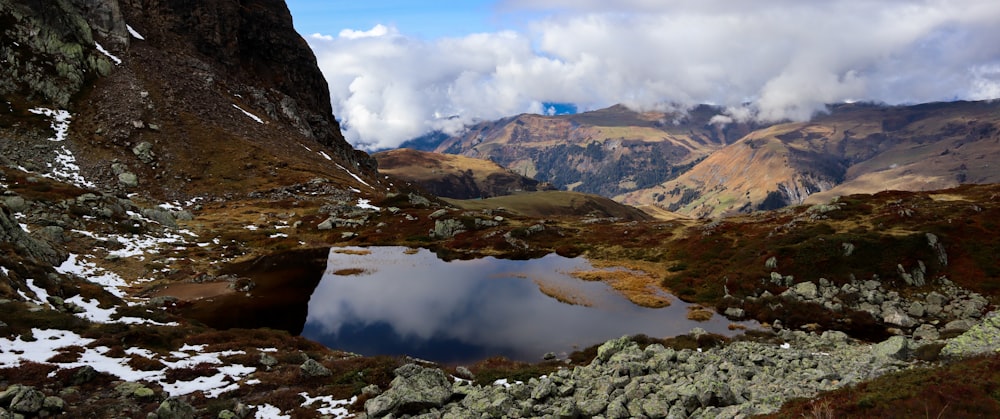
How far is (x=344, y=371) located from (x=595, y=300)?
33.8 metres

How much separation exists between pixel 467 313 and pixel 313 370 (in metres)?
24.4

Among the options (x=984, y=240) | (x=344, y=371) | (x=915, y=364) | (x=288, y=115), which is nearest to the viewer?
(x=915, y=364)

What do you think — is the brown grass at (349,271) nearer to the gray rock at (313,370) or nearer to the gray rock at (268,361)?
the gray rock at (268,361)

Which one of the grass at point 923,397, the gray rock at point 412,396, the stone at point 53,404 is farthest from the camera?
the gray rock at point 412,396

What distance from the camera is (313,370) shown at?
26.9 metres

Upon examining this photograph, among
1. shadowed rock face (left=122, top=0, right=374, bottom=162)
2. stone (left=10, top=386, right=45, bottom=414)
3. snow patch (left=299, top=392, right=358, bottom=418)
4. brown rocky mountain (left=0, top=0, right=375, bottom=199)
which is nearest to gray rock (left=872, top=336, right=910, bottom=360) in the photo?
snow patch (left=299, top=392, right=358, bottom=418)

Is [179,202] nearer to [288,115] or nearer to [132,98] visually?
[132,98]

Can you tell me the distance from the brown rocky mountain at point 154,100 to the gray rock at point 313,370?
82.2 m

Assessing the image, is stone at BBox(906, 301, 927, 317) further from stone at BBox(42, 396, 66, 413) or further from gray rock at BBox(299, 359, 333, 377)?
stone at BBox(42, 396, 66, 413)

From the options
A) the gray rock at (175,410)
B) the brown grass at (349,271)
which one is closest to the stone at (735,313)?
the brown grass at (349,271)

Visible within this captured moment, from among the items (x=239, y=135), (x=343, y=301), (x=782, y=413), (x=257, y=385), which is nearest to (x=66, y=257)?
(x=343, y=301)

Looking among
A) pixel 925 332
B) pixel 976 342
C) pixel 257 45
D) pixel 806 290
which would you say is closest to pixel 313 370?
pixel 976 342

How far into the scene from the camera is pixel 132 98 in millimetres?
109438

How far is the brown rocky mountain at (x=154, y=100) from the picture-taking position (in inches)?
3664
